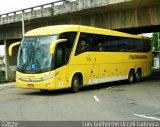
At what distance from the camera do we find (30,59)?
65.2 ft

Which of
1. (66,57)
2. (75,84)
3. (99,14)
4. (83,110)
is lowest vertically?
A: (83,110)

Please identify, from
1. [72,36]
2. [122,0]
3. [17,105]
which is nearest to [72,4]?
[122,0]

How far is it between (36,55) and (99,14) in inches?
496

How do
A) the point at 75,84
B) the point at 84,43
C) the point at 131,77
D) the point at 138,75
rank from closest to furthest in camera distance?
1. the point at 75,84
2. the point at 84,43
3. the point at 131,77
4. the point at 138,75

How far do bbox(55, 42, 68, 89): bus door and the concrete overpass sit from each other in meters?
7.58

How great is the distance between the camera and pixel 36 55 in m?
19.7

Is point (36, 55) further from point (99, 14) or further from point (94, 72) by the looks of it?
point (99, 14)

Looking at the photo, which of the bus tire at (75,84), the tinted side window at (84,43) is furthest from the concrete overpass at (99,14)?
the bus tire at (75,84)

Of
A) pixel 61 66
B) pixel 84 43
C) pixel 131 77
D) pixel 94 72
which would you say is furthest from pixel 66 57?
pixel 131 77

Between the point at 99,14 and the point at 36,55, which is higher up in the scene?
the point at 99,14

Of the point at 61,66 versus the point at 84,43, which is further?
the point at 84,43

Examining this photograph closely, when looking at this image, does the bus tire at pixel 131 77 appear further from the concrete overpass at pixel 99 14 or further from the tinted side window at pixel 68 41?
the tinted side window at pixel 68 41

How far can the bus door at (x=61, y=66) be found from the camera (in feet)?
64.0

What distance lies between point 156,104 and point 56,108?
3880 mm
